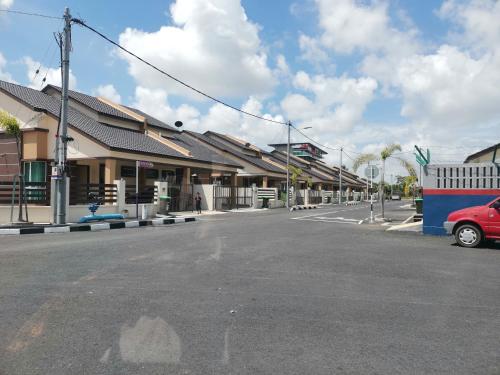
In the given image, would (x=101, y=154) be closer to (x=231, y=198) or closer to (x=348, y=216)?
(x=231, y=198)

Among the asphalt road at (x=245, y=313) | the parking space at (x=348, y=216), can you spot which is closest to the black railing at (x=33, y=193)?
the asphalt road at (x=245, y=313)

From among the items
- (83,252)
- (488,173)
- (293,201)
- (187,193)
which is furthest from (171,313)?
(293,201)

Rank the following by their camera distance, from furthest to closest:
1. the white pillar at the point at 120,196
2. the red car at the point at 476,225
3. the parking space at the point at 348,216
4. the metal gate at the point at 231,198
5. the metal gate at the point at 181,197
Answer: the metal gate at the point at 231,198 < the metal gate at the point at 181,197 < the parking space at the point at 348,216 < the white pillar at the point at 120,196 < the red car at the point at 476,225

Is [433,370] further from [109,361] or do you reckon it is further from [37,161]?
[37,161]

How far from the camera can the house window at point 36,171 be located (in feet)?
71.6

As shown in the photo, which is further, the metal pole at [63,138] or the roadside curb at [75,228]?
the metal pole at [63,138]

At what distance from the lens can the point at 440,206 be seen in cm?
1359

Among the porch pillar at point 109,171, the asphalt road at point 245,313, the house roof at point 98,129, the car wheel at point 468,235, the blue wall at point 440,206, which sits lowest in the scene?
the asphalt road at point 245,313

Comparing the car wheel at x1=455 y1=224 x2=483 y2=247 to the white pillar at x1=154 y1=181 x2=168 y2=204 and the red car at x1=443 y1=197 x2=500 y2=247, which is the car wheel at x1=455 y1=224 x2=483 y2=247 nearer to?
the red car at x1=443 y1=197 x2=500 y2=247

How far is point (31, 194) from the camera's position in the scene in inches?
713

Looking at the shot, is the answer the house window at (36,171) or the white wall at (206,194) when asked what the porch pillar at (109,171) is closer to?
the house window at (36,171)

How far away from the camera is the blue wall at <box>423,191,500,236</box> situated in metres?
13.2

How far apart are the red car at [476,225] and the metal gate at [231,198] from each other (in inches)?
782

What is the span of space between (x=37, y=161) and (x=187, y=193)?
9.51 metres
